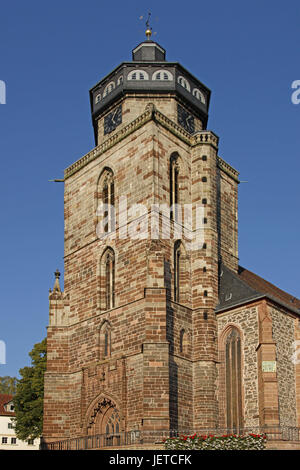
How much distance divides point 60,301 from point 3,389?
53674 mm

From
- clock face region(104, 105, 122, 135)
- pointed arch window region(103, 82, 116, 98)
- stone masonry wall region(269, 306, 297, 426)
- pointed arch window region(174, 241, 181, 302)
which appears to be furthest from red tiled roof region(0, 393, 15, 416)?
stone masonry wall region(269, 306, 297, 426)

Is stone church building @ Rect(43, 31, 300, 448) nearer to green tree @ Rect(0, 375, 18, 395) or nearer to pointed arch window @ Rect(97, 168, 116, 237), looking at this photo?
pointed arch window @ Rect(97, 168, 116, 237)

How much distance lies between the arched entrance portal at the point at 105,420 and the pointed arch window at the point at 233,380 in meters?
4.51

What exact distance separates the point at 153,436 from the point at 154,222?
8727mm

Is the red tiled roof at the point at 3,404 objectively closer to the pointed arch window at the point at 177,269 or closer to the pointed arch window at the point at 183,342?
the pointed arch window at the point at 177,269

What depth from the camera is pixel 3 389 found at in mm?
81375

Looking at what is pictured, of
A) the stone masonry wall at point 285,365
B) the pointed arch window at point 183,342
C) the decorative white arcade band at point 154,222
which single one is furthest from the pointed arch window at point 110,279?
the stone masonry wall at point 285,365

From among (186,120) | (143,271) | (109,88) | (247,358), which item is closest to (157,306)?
(143,271)

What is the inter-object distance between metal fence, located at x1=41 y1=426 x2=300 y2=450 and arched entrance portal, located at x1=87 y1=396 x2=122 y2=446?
0.14 m

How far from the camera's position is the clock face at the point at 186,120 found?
3397 centimetres

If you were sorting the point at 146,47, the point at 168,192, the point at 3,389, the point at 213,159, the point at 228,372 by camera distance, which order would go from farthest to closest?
1. the point at 3,389
2. the point at 146,47
3. the point at 213,159
4. the point at 168,192
5. the point at 228,372

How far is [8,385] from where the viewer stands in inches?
3248

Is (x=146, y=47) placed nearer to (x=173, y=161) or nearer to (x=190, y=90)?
(x=190, y=90)

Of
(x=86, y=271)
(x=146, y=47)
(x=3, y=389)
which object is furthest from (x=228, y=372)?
(x=3, y=389)
